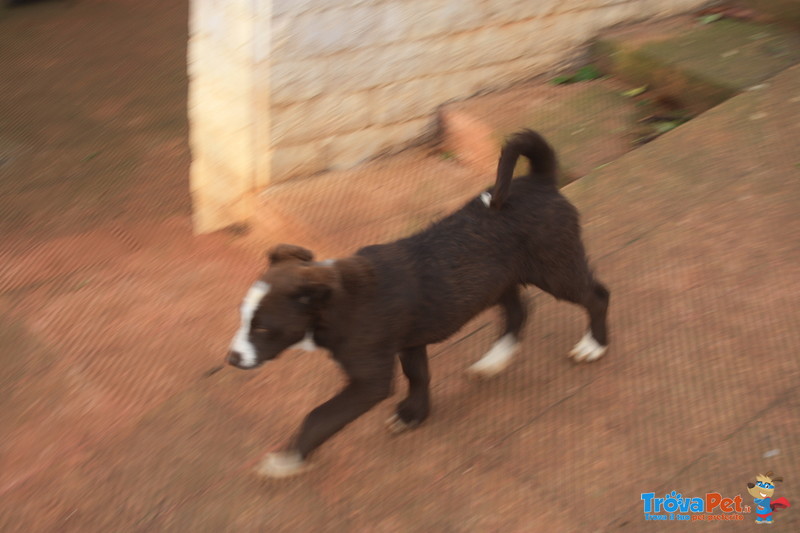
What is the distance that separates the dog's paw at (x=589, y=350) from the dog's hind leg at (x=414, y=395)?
0.69 m

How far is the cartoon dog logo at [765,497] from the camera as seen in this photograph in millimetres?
2809

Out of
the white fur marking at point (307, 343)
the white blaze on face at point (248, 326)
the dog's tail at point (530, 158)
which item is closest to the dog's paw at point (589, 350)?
the dog's tail at point (530, 158)

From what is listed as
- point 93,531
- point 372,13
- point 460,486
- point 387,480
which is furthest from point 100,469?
point 372,13

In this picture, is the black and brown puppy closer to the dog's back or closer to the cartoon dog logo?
the dog's back

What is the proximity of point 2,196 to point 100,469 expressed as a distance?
3459 millimetres

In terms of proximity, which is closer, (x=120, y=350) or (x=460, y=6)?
(x=120, y=350)

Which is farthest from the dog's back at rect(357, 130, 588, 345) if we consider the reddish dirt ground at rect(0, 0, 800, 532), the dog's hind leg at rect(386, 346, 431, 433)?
the reddish dirt ground at rect(0, 0, 800, 532)

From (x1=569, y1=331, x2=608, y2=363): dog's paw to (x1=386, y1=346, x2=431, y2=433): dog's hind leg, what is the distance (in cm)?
69

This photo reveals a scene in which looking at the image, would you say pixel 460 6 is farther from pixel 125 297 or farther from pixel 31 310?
pixel 31 310

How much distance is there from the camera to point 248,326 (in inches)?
116

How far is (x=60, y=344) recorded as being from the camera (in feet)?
14.6

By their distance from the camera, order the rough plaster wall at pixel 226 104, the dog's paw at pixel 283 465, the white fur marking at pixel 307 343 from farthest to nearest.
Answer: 1. the rough plaster wall at pixel 226 104
2. the dog's paw at pixel 283 465
3. the white fur marking at pixel 307 343

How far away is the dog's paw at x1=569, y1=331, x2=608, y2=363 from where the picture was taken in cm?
369

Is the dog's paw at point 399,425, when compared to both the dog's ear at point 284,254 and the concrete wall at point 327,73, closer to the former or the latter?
the dog's ear at point 284,254
